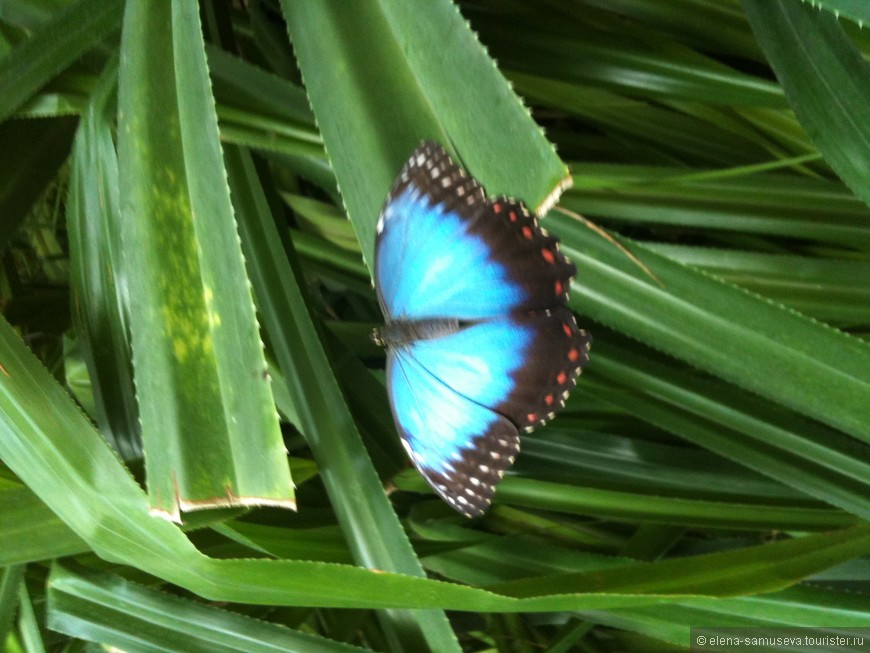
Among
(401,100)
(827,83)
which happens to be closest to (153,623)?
(401,100)

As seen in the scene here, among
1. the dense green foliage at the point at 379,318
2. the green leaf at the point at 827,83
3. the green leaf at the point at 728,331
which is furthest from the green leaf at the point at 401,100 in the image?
the green leaf at the point at 827,83

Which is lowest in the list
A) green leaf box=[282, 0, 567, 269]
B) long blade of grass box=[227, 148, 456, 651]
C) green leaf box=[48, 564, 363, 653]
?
green leaf box=[48, 564, 363, 653]

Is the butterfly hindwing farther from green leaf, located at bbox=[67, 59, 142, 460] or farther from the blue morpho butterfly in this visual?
green leaf, located at bbox=[67, 59, 142, 460]

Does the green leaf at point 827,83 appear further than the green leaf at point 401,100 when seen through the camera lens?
Yes

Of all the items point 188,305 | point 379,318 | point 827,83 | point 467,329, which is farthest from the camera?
point 379,318

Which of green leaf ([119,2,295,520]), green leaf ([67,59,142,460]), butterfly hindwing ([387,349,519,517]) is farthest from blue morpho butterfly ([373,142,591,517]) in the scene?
green leaf ([67,59,142,460])

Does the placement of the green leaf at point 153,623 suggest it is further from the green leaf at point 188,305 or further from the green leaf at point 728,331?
the green leaf at point 728,331

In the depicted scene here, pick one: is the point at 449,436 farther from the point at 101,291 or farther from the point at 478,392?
the point at 101,291

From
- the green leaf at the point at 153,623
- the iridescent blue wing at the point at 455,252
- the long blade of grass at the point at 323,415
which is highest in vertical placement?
the iridescent blue wing at the point at 455,252
